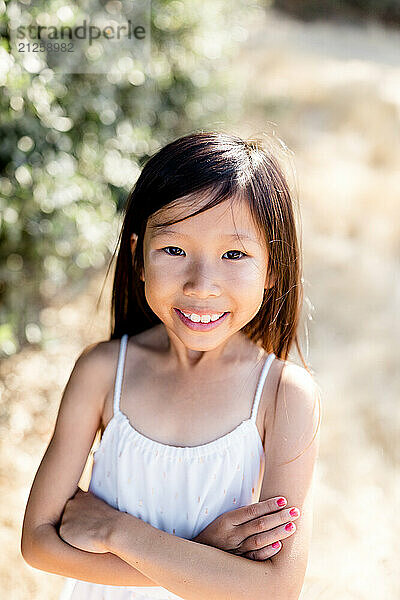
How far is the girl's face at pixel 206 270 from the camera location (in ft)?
4.72

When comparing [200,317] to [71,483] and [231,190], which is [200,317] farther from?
[71,483]

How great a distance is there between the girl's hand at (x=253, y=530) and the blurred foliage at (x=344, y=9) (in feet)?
30.8

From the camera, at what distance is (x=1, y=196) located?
3.08 meters

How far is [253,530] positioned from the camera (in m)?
1.52

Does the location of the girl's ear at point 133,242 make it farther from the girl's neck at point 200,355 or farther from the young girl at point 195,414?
the girl's neck at point 200,355

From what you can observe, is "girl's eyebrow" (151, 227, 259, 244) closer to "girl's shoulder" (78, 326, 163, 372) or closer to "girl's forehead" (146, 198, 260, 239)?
"girl's forehead" (146, 198, 260, 239)

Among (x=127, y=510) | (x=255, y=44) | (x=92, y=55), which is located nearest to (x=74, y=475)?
(x=127, y=510)

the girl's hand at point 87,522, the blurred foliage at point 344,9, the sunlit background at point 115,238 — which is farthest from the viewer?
the blurred foliage at point 344,9

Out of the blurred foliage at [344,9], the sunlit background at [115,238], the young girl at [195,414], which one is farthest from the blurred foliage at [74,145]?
the blurred foliage at [344,9]

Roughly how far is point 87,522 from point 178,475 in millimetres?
217

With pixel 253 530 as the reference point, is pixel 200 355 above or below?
above

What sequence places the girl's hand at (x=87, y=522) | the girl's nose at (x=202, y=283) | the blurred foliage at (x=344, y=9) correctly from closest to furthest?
the girl's nose at (x=202, y=283)
the girl's hand at (x=87, y=522)
the blurred foliage at (x=344, y=9)

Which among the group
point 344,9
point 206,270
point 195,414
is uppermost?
point 344,9

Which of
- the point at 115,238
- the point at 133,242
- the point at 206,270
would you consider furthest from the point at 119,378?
the point at 115,238
